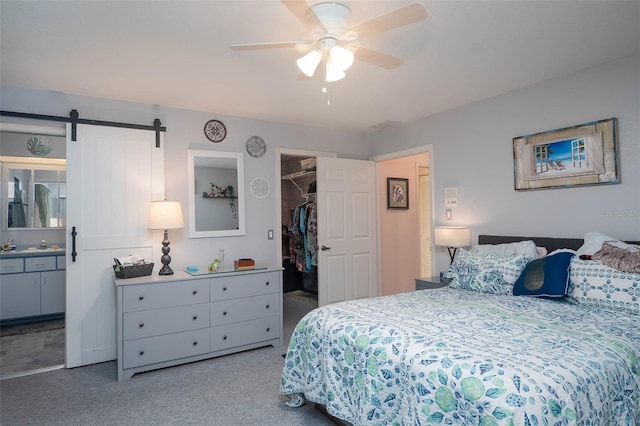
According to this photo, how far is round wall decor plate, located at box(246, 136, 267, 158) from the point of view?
409cm

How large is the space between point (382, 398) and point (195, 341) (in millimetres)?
2058

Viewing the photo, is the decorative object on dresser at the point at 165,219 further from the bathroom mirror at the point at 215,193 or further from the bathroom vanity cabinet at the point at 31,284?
the bathroom vanity cabinet at the point at 31,284

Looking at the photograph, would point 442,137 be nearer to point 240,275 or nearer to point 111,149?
point 240,275

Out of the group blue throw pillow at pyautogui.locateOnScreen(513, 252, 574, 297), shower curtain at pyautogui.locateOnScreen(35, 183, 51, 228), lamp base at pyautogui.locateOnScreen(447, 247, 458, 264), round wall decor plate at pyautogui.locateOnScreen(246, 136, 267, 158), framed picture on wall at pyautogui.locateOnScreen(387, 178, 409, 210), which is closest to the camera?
blue throw pillow at pyautogui.locateOnScreen(513, 252, 574, 297)

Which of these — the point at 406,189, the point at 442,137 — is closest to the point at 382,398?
the point at 442,137

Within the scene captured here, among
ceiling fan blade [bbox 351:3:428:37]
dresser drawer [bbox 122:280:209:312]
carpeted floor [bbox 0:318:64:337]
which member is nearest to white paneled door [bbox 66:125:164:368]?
dresser drawer [bbox 122:280:209:312]

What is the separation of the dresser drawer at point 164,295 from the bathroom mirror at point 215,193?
2.25ft

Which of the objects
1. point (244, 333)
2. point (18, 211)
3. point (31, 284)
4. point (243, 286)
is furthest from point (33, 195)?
point (244, 333)

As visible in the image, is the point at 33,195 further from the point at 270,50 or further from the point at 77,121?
the point at 270,50

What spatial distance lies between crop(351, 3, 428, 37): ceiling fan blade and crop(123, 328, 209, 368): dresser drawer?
2726mm

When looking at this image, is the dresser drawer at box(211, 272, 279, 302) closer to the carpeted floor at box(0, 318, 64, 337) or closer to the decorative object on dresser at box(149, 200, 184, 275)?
the decorative object on dresser at box(149, 200, 184, 275)

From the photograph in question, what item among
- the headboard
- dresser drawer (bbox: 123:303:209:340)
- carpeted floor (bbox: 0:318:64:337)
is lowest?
carpeted floor (bbox: 0:318:64:337)

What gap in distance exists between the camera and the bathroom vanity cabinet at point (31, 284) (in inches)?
168

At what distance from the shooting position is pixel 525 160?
3246 mm
